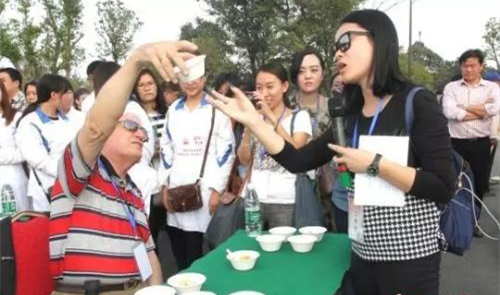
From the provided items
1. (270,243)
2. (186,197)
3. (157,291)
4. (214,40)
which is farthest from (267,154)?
(214,40)

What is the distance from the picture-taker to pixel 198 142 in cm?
351

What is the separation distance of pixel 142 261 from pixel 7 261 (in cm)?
50

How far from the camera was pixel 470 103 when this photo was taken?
5445mm

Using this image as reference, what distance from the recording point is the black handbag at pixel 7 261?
181 cm

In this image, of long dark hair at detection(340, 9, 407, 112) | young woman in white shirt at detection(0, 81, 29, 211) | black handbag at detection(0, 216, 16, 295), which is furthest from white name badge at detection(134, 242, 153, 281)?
young woman in white shirt at detection(0, 81, 29, 211)

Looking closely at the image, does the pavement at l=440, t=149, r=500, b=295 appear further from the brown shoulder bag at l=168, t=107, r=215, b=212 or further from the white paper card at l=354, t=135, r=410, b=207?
the white paper card at l=354, t=135, r=410, b=207

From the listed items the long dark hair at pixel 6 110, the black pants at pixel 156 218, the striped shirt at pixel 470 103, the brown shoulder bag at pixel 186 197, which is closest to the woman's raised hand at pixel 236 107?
the brown shoulder bag at pixel 186 197

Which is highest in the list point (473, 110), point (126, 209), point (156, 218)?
point (473, 110)

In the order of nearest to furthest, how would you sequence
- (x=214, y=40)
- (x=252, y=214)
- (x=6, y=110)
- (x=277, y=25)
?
(x=252, y=214)
(x=6, y=110)
(x=277, y=25)
(x=214, y=40)

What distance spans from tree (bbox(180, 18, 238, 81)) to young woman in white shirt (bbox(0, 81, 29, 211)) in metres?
19.5

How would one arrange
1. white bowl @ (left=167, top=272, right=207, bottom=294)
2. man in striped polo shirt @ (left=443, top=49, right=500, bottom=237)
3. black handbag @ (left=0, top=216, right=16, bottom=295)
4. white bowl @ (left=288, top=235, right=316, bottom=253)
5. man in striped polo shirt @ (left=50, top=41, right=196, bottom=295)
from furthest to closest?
1. man in striped polo shirt @ (left=443, top=49, right=500, bottom=237)
2. white bowl @ (left=288, top=235, right=316, bottom=253)
3. black handbag @ (left=0, top=216, right=16, bottom=295)
4. white bowl @ (left=167, top=272, right=207, bottom=294)
5. man in striped polo shirt @ (left=50, top=41, right=196, bottom=295)

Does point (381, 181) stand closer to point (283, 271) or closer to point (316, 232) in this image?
point (283, 271)

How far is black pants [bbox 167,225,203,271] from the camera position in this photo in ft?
11.9

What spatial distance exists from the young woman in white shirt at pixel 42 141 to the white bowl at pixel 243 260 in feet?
6.33
